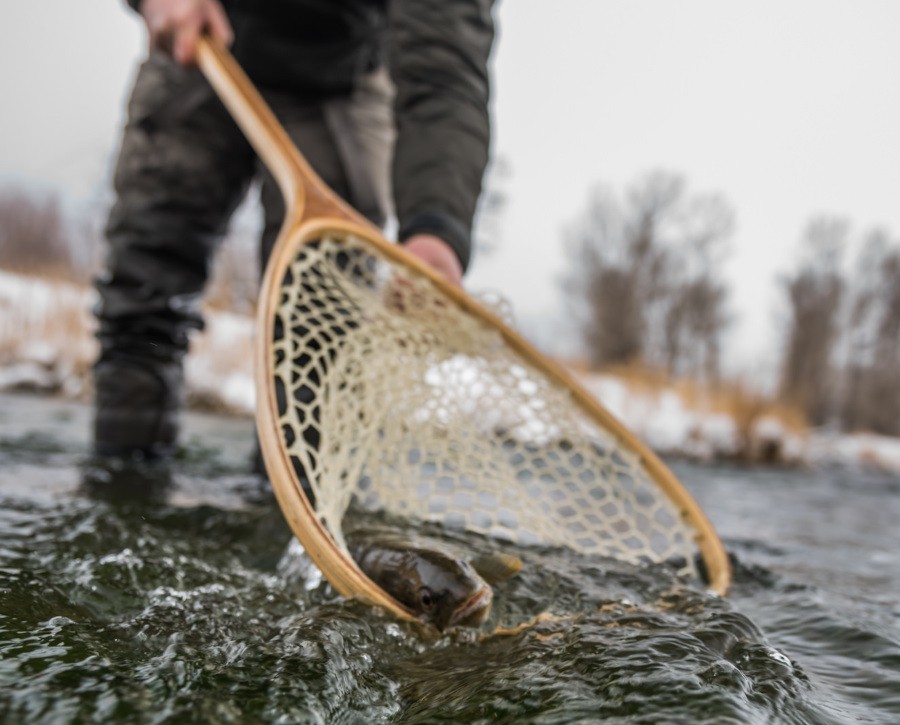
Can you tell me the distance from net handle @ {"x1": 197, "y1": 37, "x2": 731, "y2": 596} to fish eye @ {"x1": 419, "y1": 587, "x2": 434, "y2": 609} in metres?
0.03

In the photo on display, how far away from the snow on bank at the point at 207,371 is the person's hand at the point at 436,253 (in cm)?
420

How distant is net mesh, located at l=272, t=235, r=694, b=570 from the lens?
1.29 m

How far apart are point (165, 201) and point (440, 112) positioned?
0.90 m

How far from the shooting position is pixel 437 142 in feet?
5.17

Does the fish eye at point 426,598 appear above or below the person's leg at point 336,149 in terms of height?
below

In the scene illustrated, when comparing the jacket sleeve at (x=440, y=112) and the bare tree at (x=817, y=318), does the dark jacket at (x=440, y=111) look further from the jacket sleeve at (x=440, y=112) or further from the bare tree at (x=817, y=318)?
the bare tree at (x=817, y=318)

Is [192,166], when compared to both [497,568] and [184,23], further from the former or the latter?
[497,568]

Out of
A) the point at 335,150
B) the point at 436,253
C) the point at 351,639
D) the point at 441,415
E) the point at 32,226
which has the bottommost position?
the point at 351,639

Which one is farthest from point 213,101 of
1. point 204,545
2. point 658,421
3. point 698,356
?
point 698,356

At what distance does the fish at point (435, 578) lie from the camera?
2.75 feet

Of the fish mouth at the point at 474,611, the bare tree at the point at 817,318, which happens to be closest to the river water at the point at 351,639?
the fish mouth at the point at 474,611

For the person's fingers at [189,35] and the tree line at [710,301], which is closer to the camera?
the person's fingers at [189,35]

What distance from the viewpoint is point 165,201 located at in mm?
1922

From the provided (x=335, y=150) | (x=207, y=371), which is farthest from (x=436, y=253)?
(x=207, y=371)
